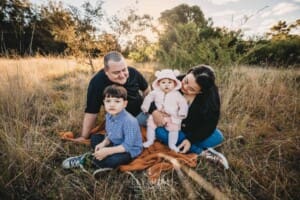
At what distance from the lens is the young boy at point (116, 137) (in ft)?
6.52

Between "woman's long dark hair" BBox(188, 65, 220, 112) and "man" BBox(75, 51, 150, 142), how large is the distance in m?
0.89

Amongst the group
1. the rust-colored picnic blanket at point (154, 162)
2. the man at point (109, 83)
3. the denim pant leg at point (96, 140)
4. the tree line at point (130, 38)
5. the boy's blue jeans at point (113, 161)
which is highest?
the tree line at point (130, 38)

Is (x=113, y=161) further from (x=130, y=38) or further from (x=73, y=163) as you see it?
(x=130, y=38)

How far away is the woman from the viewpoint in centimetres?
221

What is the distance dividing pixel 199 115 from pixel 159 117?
46 cm

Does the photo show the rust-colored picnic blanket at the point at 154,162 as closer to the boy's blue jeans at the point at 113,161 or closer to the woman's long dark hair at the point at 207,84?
the boy's blue jeans at the point at 113,161

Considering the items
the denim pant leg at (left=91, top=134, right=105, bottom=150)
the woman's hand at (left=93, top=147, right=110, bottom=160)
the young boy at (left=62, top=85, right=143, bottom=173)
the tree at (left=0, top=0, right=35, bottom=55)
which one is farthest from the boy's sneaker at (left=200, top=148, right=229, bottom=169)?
the tree at (left=0, top=0, right=35, bottom=55)

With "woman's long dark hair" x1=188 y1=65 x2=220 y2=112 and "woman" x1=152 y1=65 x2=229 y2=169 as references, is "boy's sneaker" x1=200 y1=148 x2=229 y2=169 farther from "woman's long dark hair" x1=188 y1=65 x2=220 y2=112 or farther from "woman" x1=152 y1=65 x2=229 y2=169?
"woman's long dark hair" x1=188 y1=65 x2=220 y2=112

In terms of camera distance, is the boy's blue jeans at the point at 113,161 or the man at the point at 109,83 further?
the man at the point at 109,83

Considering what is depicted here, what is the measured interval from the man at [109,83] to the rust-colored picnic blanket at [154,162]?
80 centimetres

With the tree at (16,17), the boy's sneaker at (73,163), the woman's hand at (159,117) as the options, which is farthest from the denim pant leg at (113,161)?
the tree at (16,17)

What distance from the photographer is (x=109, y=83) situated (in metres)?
2.69

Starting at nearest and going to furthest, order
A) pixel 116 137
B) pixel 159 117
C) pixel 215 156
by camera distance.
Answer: pixel 116 137
pixel 215 156
pixel 159 117

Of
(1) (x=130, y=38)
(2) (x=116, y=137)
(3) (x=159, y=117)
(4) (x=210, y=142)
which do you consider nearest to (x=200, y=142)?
(4) (x=210, y=142)
